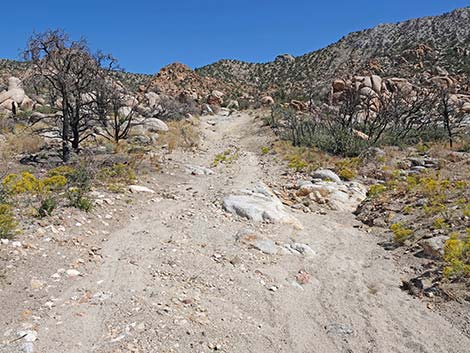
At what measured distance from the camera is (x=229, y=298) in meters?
4.75

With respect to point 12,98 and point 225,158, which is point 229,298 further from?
point 12,98

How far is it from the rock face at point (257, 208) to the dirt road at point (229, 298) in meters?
0.29

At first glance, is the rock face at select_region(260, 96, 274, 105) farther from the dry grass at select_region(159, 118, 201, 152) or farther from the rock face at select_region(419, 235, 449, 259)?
the rock face at select_region(419, 235, 449, 259)

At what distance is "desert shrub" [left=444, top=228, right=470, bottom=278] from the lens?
213 inches

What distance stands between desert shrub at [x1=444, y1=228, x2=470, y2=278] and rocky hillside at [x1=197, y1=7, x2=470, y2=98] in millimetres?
32704

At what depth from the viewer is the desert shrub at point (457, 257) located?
540 cm

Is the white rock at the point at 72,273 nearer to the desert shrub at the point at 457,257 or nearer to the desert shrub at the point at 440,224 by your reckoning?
the desert shrub at the point at 457,257

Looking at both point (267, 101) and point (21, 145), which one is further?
point (267, 101)

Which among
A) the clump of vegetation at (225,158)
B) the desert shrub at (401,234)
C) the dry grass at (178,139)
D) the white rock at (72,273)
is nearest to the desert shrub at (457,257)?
the desert shrub at (401,234)

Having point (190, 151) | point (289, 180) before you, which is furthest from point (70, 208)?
point (190, 151)

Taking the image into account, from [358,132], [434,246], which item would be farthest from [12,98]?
[434,246]

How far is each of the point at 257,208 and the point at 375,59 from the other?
44.8m

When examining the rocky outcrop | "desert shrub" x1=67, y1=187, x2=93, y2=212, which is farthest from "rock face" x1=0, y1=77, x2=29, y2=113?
"desert shrub" x1=67, y1=187, x2=93, y2=212

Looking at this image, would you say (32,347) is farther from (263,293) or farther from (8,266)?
(263,293)
